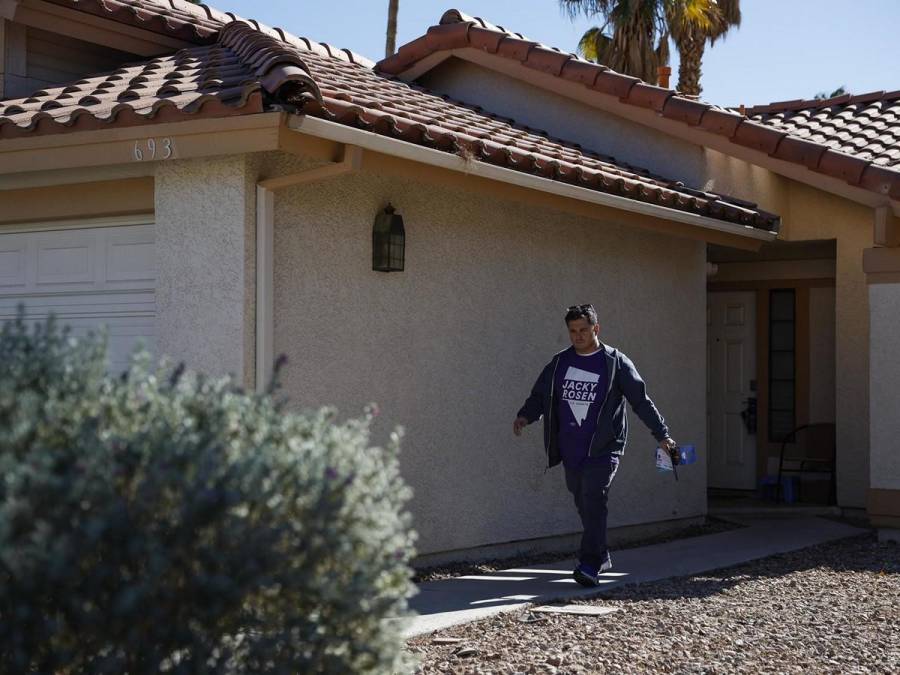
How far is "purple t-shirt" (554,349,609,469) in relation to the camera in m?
7.86

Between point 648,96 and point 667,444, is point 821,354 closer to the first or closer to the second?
point 648,96

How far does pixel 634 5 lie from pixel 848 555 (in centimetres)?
1505

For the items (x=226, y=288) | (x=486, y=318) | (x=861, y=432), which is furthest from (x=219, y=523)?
(x=861, y=432)

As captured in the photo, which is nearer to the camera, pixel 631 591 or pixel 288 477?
pixel 288 477

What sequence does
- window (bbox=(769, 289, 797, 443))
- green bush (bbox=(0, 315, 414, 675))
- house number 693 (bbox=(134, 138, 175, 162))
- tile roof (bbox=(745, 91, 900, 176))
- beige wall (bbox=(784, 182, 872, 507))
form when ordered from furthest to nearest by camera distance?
1. window (bbox=(769, 289, 797, 443))
2. beige wall (bbox=(784, 182, 872, 507))
3. tile roof (bbox=(745, 91, 900, 176))
4. house number 693 (bbox=(134, 138, 175, 162))
5. green bush (bbox=(0, 315, 414, 675))

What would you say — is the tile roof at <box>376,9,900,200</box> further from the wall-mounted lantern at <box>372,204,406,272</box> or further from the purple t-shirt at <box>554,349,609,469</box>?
the wall-mounted lantern at <box>372,204,406,272</box>

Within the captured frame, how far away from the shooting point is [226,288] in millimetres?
7297

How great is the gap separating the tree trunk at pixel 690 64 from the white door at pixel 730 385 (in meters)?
11.5

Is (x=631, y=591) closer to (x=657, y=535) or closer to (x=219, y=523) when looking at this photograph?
(x=657, y=535)

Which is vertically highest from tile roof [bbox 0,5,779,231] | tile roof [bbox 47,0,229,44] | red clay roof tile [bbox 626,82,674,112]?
tile roof [bbox 47,0,229,44]

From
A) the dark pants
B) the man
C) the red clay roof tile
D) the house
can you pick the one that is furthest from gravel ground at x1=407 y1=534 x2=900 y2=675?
the red clay roof tile

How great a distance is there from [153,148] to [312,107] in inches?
38.0

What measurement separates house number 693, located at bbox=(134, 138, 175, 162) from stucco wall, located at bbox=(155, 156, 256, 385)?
42cm

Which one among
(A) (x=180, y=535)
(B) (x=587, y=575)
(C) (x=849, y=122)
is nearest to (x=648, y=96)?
(C) (x=849, y=122)
